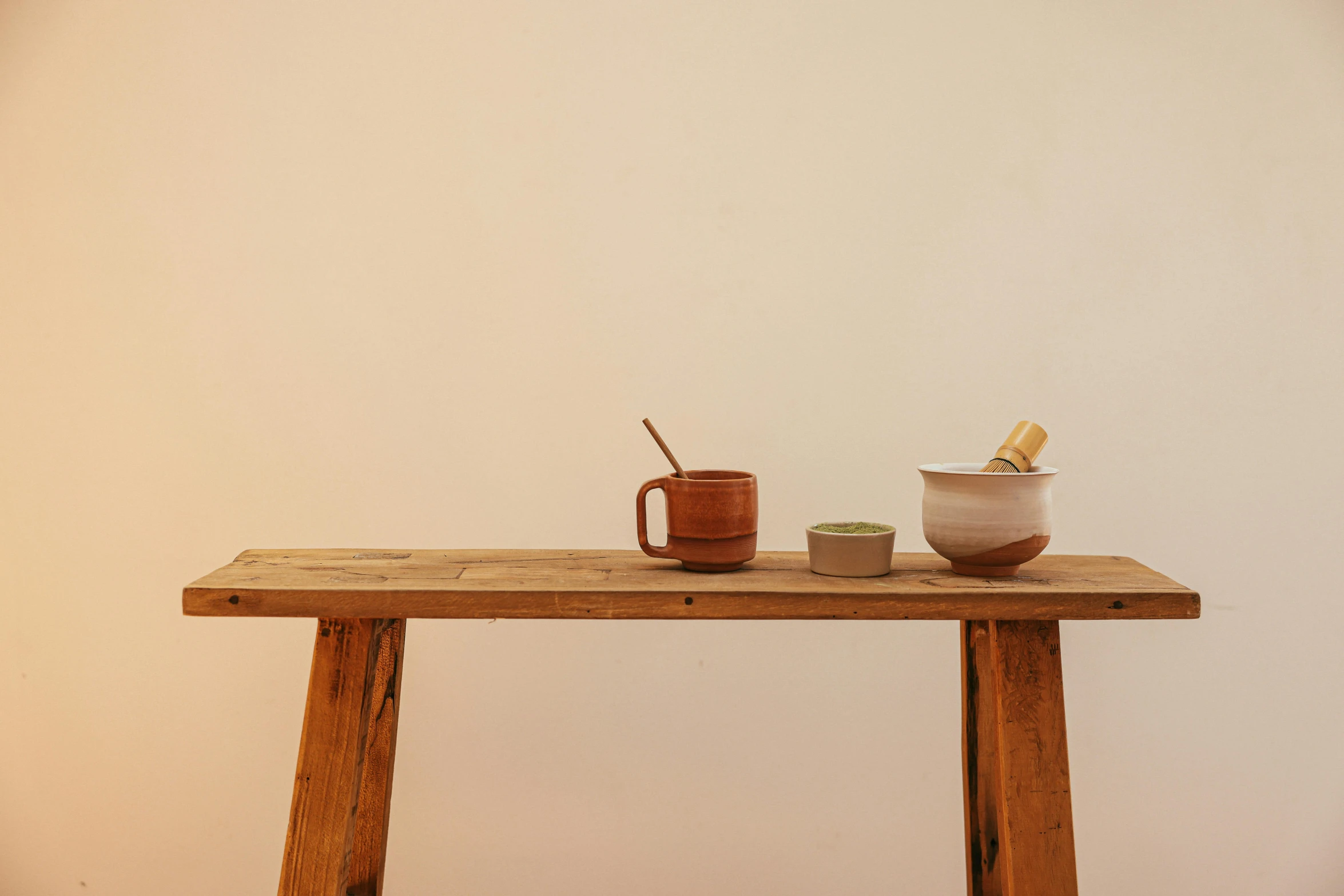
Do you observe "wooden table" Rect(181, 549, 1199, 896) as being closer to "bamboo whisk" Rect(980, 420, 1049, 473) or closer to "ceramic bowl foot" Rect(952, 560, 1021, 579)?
"ceramic bowl foot" Rect(952, 560, 1021, 579)

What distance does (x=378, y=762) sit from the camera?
1178 mm

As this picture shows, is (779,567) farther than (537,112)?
No

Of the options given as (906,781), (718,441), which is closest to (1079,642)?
(906,781)

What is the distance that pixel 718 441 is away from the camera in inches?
63.4

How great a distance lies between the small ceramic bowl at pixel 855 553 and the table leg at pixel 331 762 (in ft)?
1.78

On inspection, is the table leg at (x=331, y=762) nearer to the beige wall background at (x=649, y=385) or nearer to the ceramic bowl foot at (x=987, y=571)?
the beige wall background at (x=649, y=385)

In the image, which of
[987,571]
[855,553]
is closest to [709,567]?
[855,553]

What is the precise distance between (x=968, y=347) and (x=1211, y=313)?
441 mm

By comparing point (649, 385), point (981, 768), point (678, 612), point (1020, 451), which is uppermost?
point (649, 385)

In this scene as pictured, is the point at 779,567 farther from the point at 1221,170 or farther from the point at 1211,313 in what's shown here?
the point at 1221,170

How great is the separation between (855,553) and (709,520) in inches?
6.9

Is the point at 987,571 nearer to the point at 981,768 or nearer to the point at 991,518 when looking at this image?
the point at 991,518

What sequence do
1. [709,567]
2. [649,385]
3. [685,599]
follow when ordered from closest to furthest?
[685,599] → [709,567] → [649,385]

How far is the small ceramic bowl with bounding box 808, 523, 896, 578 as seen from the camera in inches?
41.4
